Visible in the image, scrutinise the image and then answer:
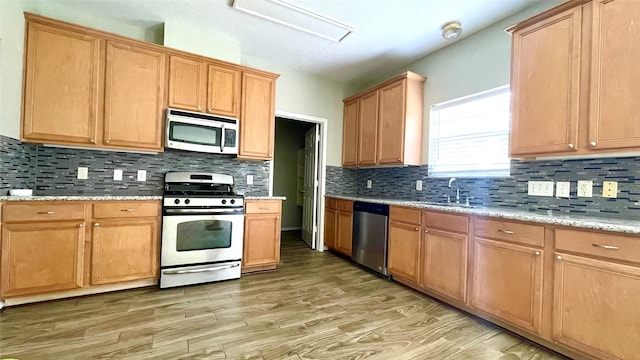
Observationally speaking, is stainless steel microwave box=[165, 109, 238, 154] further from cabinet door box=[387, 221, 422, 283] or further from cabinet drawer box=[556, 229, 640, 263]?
cabinet drawer box=[556, 229, 640, 263]

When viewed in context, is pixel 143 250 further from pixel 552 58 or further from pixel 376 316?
pixel 552 58

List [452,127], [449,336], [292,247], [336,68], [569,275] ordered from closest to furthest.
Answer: [569,275]
[449,336]
[452,127]
[336,68]
[292,247]

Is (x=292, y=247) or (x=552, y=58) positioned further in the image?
(x=292, y=247)

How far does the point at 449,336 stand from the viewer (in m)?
1.93

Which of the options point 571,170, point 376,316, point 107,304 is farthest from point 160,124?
point 571,170

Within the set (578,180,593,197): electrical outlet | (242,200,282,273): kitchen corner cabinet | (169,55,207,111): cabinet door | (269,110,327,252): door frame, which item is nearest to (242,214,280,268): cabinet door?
(242,200,282,273): kitchen corner cabinet

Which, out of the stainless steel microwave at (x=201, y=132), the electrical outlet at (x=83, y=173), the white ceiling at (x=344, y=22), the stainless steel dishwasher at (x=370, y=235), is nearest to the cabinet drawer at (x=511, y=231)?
the stainless steel dishwasher at (x=370, y=235)

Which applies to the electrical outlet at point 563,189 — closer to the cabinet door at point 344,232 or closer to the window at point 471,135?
the window at point 471,135

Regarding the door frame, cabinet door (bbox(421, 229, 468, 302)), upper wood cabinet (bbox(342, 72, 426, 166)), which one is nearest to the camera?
cabinet door (bbox(421, 229, 468, 302))

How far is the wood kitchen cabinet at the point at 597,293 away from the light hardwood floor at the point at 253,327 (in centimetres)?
27

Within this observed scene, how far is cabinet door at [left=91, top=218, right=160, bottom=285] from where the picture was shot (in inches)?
94.7

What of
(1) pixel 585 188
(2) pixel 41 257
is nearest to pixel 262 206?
(2) pixel 41 257

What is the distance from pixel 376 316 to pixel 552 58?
2399 mm

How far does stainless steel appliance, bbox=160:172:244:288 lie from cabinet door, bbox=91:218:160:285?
11 cm
